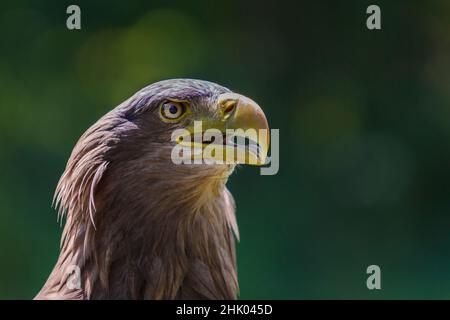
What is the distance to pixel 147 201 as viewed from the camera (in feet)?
8.11

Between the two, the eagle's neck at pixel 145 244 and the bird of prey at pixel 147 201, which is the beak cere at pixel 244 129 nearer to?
the bird of prey at pixel 147 201

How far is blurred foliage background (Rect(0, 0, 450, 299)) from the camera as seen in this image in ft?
19.2

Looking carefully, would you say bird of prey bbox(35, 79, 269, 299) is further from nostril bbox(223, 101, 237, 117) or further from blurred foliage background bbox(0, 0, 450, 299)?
blurred foliage background bbox(0, 0, 450, 299)

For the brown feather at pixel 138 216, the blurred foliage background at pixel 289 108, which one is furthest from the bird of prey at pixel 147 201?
the blurred foliage background at pixel 289 108

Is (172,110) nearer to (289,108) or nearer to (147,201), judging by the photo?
(147,201)

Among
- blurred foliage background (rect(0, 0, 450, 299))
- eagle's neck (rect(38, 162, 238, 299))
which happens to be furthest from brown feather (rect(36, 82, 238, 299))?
blurred foliage background (rect(0, 0, 450, 299))

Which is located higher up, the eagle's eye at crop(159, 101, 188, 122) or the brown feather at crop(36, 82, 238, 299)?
the eagle's eye at crop(159, 101, 188, 122)

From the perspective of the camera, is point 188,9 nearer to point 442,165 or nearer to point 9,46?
point 9,46

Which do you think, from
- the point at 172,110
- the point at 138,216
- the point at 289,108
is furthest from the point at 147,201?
the point at 289,108

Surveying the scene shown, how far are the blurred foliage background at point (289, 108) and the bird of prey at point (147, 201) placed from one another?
2.95 metres

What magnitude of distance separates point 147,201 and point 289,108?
3.95m

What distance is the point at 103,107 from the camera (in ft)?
19.2

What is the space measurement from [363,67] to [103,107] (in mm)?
2085

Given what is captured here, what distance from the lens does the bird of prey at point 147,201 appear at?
7.88ft
